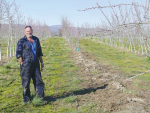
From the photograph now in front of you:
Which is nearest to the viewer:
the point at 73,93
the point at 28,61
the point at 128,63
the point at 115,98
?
the point at 28,61

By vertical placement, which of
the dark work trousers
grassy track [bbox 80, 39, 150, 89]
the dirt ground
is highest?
the dark work trousers

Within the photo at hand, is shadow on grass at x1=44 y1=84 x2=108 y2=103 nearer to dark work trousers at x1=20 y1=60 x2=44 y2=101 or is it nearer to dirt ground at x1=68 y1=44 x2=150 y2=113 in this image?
dirt ground at x1=68 y1=44 x2=150 y2=113

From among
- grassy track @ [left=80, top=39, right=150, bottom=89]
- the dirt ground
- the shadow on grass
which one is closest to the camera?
the dirt ground

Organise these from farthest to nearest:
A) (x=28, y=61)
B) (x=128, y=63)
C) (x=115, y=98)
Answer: (x=128, y=63)
(x=115, y=98)
(x=28, y=61)

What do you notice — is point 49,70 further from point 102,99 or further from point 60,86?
point 102,99

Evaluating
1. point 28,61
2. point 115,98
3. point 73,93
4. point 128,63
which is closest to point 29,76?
point 28,61

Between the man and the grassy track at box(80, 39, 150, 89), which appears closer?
the man

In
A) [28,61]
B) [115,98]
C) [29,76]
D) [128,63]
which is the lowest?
[128,63]

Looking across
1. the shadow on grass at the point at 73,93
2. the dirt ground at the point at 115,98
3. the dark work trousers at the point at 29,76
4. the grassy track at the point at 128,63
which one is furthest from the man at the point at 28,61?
the grassy track at the point at 128,63

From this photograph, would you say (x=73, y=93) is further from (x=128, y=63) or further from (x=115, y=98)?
(x=128, y=63)

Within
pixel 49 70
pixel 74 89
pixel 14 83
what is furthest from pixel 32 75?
pixel 49 70

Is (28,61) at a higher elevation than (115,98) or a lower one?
higher

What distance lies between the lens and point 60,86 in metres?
5.02

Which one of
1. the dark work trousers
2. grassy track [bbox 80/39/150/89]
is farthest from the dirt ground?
grassy track [bbox 80/39/150/89]
